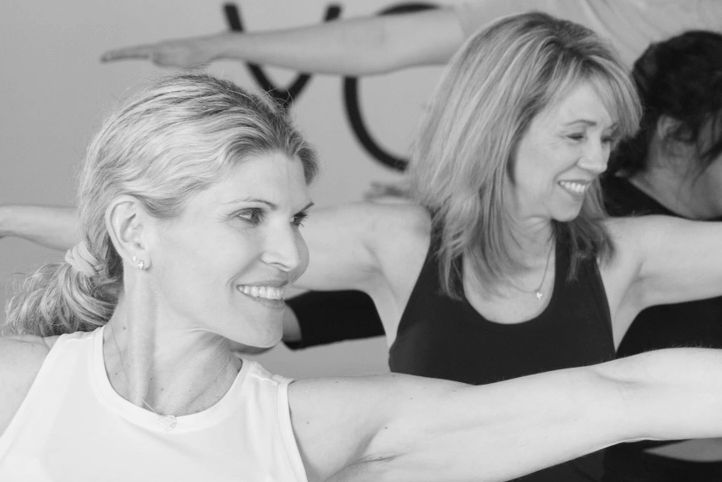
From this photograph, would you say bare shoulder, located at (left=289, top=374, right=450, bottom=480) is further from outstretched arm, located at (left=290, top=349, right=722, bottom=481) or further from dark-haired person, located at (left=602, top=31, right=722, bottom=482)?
dark-haired person, located at (left=602, top=31, right=722, bottom=482)

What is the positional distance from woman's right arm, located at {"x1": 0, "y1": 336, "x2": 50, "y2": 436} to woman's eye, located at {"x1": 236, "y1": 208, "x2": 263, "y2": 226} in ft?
1.04

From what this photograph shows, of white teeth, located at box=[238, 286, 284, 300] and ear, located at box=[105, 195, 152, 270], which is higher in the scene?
ear, located at box=[105, 195, 152, 270]

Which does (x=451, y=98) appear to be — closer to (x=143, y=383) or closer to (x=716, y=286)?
(x=716, y=286)

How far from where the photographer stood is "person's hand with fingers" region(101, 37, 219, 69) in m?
2.98

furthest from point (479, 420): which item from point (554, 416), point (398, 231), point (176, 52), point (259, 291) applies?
point (176, 52)

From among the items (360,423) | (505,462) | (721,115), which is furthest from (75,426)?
(721,115)

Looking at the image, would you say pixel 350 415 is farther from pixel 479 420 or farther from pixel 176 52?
pixel 176 52

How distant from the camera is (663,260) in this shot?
7.31 feet

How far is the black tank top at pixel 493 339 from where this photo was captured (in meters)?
2.11

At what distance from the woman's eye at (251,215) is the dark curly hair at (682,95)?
1138 millimetres

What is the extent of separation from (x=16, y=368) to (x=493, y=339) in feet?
2.79

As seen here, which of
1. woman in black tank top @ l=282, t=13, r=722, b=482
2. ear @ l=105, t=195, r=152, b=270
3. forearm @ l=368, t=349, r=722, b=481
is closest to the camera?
forearm @ l=368, t=349, r=722, b=481

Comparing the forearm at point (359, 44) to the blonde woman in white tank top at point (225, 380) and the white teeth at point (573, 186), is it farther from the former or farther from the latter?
the blonde woman in white tank top at point (225, 380)

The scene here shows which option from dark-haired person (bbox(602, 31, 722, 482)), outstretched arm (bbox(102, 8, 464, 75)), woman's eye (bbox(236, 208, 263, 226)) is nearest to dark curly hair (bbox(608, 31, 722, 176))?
dark-haired person (bbox(602, 31, 722, 482))
